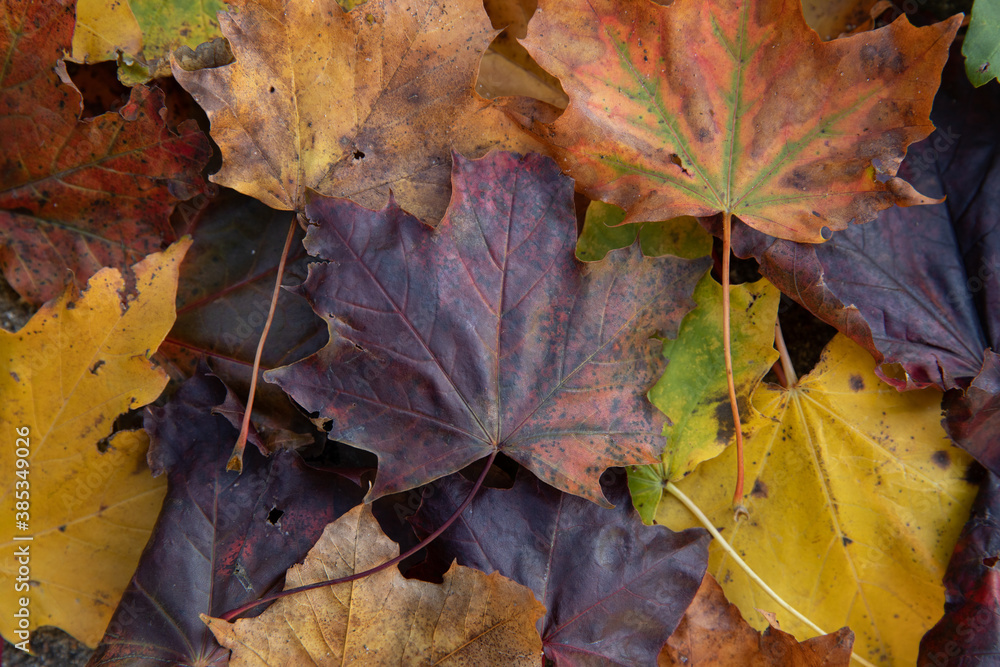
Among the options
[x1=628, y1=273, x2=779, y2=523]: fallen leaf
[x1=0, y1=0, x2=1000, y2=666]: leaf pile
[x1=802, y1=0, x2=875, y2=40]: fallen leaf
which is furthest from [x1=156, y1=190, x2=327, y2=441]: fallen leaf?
[x1=802, y1=0, x2=875, y2=40]: fallen leaf

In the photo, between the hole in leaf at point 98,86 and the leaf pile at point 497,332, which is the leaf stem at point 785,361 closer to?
the leaf pile at point 497,332

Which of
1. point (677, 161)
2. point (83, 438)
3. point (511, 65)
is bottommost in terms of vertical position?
point (83, 438)

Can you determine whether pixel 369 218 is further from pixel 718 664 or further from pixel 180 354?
pixel 718 664

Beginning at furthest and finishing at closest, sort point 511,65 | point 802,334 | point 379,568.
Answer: point 802,334, point 511,65, point 379,568

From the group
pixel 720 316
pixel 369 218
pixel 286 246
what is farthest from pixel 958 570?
pixel 286 246

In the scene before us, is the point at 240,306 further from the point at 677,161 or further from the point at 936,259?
the point at 936,259

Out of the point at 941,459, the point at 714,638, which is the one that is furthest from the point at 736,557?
the point at 941,459
